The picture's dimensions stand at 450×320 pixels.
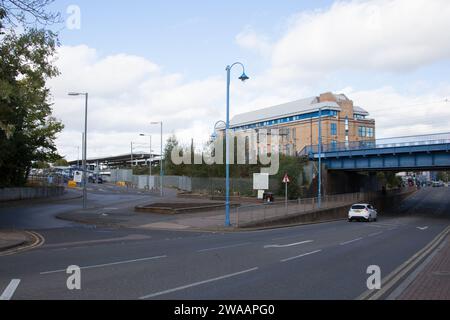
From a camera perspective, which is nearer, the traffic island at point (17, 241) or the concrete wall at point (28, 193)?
the traffic island at point (17, 241)

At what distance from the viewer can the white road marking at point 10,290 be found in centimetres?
873

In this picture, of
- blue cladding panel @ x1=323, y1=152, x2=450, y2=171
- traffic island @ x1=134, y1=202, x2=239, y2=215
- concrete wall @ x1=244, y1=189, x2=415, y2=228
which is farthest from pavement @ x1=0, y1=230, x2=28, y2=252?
blue cladding panel @ x1=323, y1=152, x2=450, y2=171

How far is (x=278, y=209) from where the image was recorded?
37000 millimetres

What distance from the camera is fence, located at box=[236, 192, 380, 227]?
32.6 meters

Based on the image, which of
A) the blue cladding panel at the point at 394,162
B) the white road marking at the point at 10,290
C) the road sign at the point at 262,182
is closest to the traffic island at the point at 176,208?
the road sign at the point at 262,182

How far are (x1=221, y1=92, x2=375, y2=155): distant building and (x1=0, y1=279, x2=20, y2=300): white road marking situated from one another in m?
95.5

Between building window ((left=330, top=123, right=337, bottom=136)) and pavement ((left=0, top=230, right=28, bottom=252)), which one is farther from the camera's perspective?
building window ((left=330, top=123, right=337, bottom=136))

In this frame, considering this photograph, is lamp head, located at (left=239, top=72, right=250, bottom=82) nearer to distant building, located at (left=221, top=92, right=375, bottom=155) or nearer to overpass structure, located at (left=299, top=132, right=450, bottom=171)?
overpass structure, located at (left=299, top=132, right=450, bottom=171)

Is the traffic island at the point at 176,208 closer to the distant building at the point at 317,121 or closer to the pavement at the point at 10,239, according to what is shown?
the pavement at the point at 10,239

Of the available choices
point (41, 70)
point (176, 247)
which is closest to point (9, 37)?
point (41, 70)

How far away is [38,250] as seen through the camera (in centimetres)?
1714

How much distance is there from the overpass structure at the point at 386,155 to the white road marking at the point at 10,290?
4062 centimetres

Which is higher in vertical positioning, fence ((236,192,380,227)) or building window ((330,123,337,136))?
building window ((330,123,337,136))
